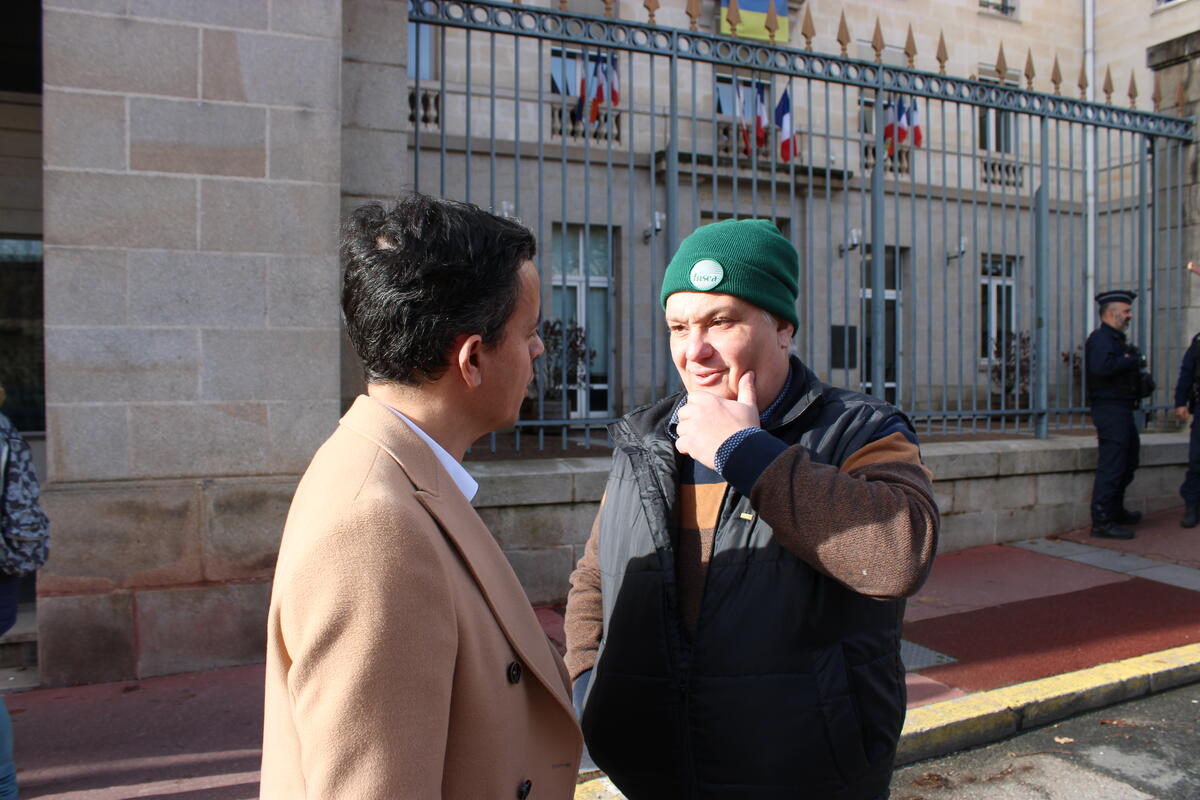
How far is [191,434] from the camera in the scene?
177 inches

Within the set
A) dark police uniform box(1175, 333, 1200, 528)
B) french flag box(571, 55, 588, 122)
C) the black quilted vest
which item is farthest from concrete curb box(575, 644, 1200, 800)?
french flag box(571, 55, 588, 122)

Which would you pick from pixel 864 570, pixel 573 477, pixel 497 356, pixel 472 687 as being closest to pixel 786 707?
pixel 864 570

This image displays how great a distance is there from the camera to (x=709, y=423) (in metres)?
1.58

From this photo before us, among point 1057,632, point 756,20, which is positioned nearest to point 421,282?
point 1057,632

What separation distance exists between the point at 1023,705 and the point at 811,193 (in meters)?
3.96

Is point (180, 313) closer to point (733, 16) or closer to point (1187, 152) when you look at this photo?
point (733, 16)

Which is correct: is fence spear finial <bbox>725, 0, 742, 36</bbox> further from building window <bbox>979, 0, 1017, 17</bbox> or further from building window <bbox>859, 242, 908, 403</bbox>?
building window <bbox>979, 0, 1017, 17</bbox>

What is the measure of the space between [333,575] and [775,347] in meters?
1.13

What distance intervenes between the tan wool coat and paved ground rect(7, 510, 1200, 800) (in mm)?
2206

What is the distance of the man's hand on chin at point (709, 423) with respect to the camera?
61.3 inches

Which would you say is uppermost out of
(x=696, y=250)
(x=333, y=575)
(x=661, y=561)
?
(x=696, y=250)

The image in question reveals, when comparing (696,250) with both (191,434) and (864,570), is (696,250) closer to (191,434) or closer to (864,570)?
(864,570)

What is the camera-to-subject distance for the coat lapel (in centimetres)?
124

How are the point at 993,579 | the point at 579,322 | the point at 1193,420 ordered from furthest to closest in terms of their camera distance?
the point at 579,322 < the point at 1193,420 < the point at 993,579
